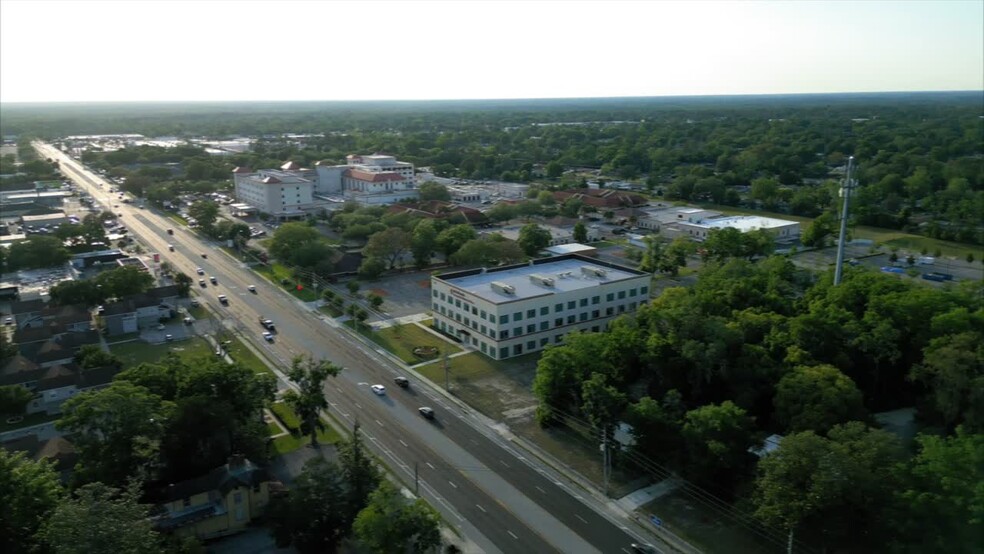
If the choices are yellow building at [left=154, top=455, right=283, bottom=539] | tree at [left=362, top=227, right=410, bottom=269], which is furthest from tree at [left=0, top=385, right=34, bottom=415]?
tree at [left=362, top=227, right=410, bottom=269]

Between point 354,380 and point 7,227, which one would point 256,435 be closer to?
point 354,380

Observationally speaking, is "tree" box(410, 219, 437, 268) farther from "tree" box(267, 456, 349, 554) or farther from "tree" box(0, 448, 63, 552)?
"tree" box(0, 448, 63, 552)

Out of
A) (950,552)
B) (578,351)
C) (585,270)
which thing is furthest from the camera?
(585,270)

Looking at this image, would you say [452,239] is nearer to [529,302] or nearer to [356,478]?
[529,302]

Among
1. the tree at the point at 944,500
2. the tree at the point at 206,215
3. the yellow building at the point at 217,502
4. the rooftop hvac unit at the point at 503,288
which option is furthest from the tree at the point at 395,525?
the tree at the point at 206,215

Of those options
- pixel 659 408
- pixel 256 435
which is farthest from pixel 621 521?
pixel 256 435

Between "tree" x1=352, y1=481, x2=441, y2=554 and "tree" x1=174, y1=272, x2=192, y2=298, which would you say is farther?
"tree" x1=174, y1=272, x2=192, y2=298
